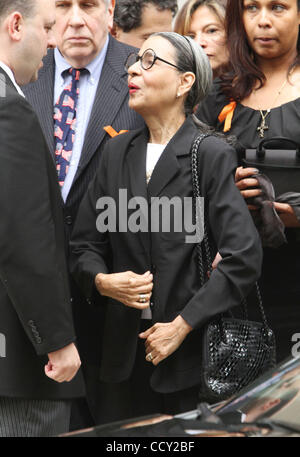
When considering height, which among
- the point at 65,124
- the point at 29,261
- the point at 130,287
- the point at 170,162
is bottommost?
the point at 130,287

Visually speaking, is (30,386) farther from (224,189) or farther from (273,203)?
(273,203)

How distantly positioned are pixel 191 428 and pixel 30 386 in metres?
0.86

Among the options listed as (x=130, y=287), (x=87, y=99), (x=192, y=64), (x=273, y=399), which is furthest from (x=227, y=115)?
(x=273, y=399)

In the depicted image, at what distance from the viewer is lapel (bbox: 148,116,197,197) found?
136 inches

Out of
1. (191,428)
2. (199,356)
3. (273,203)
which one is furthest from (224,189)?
(191,428)

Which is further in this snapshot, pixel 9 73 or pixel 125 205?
pixel 125 205

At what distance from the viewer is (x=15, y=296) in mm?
2822

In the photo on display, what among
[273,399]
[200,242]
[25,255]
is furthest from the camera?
[200,242]

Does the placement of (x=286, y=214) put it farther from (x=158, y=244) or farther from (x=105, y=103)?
(x=105, y=103)

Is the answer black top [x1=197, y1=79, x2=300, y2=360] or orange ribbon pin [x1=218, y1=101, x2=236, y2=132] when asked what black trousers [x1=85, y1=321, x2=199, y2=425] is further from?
orange ribbon pin [x1=218, y1=101, x2=236, y2=132]

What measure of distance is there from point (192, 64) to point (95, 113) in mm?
541

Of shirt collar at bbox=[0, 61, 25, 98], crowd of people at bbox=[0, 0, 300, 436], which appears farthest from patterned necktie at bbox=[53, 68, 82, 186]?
shirt collar at bbox=[0, 61, 25, 98]

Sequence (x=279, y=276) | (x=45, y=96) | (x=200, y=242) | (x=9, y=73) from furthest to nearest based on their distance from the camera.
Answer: (x=45, y=96) < (x=279, y=276) < (x=200, y=242) < (x=9, y=73)

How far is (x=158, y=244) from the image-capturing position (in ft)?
11.3
